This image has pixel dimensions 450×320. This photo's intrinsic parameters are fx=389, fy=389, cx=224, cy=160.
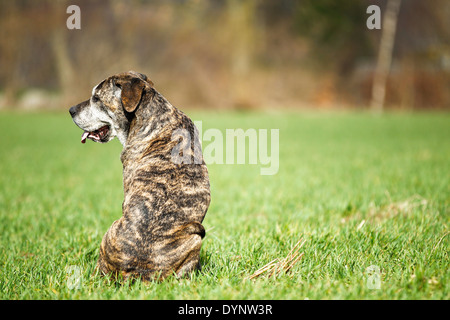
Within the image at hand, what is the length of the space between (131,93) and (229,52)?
32.3 m

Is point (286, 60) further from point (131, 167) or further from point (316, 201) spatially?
point (131, 167)

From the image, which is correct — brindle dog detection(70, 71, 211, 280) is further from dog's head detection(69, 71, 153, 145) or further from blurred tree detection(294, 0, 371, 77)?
blurred tree detection(294, 0, 371, 77)

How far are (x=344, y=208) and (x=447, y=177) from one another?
10.6ft

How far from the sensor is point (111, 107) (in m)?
3.23

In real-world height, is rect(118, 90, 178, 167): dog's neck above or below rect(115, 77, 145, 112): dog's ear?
below

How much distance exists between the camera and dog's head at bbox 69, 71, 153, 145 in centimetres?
308

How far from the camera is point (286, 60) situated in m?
35.7

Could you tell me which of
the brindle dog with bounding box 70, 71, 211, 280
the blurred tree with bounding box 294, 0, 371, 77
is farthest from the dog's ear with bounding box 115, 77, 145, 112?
the blurred tree with bounding box 294, 0, 371, 77

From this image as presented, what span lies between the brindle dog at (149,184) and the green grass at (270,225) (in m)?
0.22

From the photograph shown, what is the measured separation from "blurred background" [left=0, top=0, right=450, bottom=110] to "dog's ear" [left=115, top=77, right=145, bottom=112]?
23.6 metres

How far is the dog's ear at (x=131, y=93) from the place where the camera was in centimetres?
306

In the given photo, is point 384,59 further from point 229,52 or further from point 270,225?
point 270,225

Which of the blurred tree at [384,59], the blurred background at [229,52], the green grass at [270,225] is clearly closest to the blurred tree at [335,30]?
the blurred background at [229,52]

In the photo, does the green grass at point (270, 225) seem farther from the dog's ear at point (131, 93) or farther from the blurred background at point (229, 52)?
the blurred background at point (229, 52)
